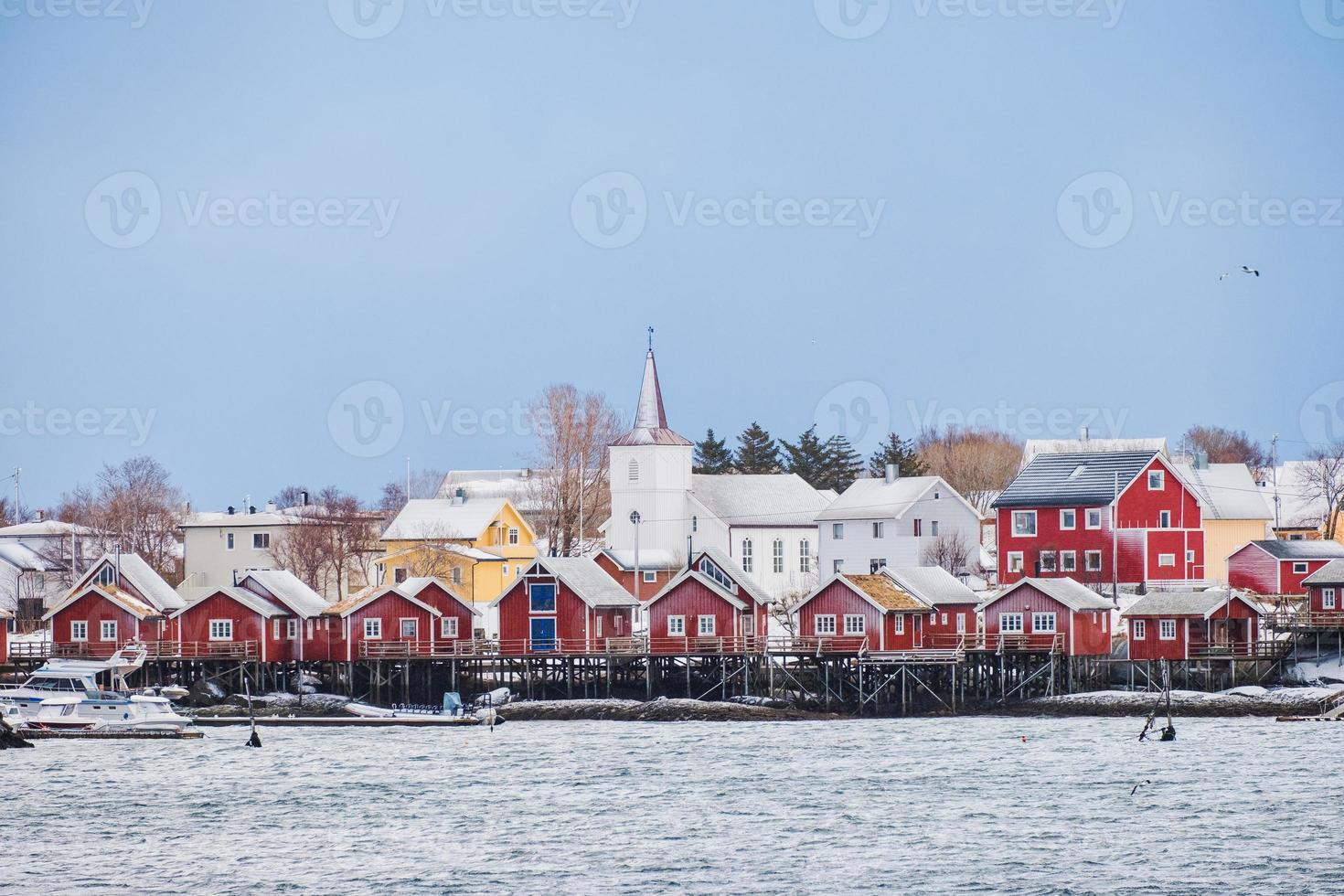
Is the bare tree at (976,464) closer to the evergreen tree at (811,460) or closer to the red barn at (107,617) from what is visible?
the evergreen tree at (811,460)

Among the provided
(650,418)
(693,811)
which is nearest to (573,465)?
(650,418)

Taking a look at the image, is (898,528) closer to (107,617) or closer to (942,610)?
(942,610)

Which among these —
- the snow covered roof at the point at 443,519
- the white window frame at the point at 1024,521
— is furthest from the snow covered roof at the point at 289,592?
the white window frame at the point at 1024,521

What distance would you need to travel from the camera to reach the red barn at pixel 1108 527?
312ft

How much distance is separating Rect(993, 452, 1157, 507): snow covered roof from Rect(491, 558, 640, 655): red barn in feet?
72.7

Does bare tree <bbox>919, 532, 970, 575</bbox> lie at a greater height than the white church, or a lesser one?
lesser

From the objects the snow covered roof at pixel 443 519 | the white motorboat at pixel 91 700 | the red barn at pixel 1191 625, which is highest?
the snow covered roof at pixel 443 519

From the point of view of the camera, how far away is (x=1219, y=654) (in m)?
78.5

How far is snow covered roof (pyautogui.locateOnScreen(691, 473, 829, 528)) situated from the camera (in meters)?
112

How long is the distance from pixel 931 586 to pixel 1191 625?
372 inches

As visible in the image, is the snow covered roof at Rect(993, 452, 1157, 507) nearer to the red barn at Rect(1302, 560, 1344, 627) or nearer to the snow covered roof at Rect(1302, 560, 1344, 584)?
the snow covered roof at Rect(1302, 560, 1344, 584)

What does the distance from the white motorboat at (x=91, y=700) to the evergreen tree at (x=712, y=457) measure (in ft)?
227

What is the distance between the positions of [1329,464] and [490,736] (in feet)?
240

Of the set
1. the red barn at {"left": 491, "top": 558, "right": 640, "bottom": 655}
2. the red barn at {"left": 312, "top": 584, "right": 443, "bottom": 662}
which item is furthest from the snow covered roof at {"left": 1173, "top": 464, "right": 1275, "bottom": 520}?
the red barn at {"left": 312, "top": 584, "right": 443, "bottom": 662}
